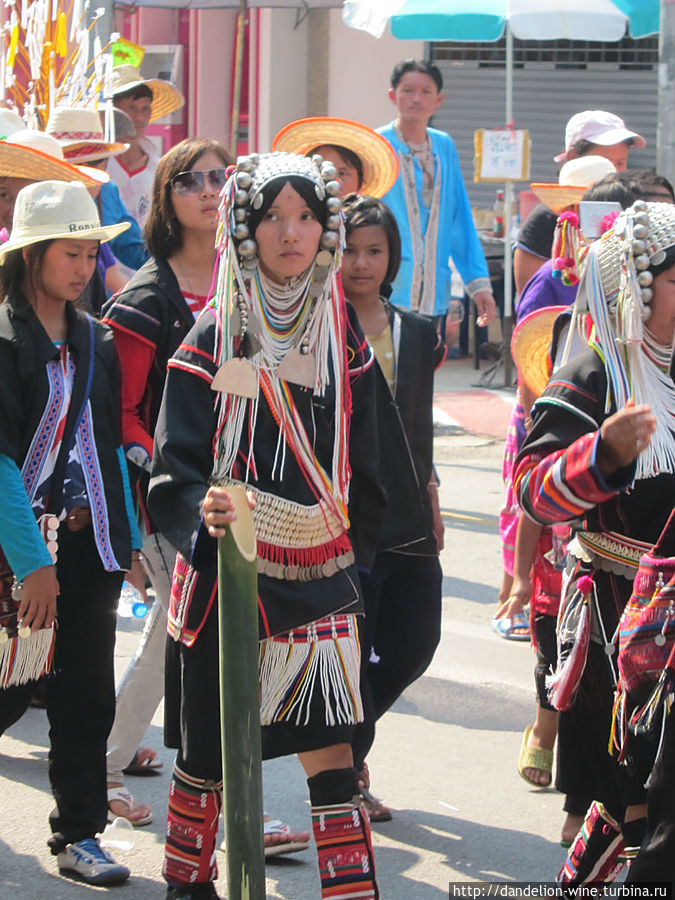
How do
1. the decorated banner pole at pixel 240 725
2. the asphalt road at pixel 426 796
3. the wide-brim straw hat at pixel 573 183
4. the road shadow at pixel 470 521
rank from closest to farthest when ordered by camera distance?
the decorated banner pole at pixel 240 725, the asphalt road at pixel 426 796, the wide-brim straw hat at pixel 573 183, the road shadow at pixel 470 521

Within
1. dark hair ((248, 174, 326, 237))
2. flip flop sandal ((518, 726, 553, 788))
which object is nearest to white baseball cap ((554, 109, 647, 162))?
flip flop sandal ((518, 726, 553, 788))

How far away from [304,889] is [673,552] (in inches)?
58.2

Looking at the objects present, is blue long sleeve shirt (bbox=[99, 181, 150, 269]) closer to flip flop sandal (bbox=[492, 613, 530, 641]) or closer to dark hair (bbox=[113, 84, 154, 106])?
dark hair (bbox=[113, 84, 154, 106])

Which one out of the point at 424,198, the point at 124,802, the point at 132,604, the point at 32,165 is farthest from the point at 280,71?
the point at 124,802

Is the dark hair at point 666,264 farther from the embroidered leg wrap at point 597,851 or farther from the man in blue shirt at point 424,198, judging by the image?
the man in blue shirt at point 424,198

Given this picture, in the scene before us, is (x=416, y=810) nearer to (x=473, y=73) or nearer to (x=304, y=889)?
(x=304, y=889)

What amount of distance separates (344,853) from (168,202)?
6.59ft

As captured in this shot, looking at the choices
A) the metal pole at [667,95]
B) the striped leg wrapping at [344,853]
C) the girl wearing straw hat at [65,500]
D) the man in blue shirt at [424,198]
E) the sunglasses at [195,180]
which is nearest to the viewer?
the striped leg wrapping at [344,853]

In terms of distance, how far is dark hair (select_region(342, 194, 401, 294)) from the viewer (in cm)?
433

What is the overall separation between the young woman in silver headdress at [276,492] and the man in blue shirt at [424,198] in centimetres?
345

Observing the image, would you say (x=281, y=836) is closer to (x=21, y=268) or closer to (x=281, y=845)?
(x=281, y=845)

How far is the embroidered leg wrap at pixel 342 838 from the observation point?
3207 millimetres

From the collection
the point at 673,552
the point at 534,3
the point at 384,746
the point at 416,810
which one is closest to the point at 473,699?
the point at 384,746

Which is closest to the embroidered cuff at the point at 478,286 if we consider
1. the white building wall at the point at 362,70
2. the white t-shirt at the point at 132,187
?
the white t-shirt at the point at 132,187
